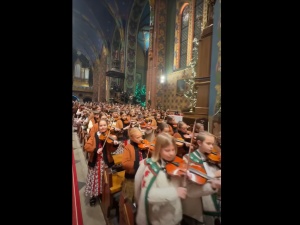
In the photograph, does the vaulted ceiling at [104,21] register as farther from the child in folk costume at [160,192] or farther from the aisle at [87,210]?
the child in folk costume at [160,192]

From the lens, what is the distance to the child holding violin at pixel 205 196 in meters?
0.75

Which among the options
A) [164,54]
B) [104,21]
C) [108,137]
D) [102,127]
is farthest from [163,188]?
[104,21]

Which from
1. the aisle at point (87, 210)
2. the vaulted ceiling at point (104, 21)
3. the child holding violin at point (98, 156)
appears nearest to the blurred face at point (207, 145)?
the child holding violin at point (98, 156)

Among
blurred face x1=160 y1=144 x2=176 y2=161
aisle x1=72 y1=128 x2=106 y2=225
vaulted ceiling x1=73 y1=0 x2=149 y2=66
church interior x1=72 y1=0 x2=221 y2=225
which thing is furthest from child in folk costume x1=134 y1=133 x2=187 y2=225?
vaulted ceiling x1=73 y1=0 x2=149 y2=66

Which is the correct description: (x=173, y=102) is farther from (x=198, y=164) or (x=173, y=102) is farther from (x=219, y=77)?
(x=198, y=164)

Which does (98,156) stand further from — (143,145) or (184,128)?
(184,128)

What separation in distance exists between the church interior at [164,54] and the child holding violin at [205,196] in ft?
0.57

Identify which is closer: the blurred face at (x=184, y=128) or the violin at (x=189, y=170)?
the violin at (x=189, y=170)

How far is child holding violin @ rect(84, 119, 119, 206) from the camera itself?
5.23 feet

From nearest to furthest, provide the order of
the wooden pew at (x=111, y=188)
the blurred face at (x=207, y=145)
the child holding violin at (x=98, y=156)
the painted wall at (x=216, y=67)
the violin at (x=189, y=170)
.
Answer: the violin at (x=189, y=170) → the blurred face at (x=207, y=145) → the painted wall at (x=216, y=67) → the wooden pew at (x=111, y=188) → the child holding violin at (x=98, y=156)

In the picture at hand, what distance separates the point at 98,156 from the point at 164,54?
164cm

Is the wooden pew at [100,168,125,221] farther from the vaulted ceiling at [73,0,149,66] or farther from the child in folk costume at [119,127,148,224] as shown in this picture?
the vaulted ceiling at [73,0,149,66]

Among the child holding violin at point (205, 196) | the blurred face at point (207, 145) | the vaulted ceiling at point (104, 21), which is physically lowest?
the child holding violin at point (205, 196)
